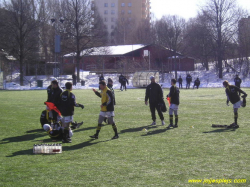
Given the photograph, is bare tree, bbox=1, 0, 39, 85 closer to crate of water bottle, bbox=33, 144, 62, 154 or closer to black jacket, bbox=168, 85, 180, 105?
black jacket, bbox=168, 85, 180, 105

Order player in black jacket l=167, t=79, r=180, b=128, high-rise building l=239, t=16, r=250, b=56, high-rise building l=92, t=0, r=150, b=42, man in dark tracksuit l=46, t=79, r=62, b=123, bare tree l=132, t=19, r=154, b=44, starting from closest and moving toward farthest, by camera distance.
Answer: man in dark tracksuit l=46, t=79, r=62, b=123, player in black jacket l=167, t=79, r=180, b=128, high-rise building l=239, t=16, r=250, b=56, bare tree l=132, t=19, r=154, b=44, high-rise building l=92, t=0, r=150, b=42

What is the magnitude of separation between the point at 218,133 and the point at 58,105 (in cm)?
543

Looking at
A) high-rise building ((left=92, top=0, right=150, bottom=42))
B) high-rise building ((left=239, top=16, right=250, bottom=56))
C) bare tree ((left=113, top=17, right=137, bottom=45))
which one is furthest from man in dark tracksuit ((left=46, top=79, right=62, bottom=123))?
high-rise building ((left=92, top=0, right=150, bottom=42))

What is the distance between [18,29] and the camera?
51.2m

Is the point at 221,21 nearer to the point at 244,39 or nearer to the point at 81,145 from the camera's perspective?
the point at 244,39

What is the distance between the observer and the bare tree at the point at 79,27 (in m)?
54.2

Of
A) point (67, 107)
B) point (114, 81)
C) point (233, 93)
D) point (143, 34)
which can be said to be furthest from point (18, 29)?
point (143, 34)

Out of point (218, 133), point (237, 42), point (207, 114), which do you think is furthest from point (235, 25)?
point (218, 133)

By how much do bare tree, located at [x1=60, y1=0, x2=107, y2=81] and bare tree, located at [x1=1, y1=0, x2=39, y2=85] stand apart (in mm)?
5361

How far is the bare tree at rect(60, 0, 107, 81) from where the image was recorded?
→ 54156mm

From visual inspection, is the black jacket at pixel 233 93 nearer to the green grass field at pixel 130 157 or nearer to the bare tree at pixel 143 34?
the green grass field at pixel 130 157

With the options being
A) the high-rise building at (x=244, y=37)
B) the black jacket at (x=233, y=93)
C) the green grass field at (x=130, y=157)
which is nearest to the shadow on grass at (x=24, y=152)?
the green grass field at (x=130, y=157)

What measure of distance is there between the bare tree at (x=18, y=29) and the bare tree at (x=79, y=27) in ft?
17.6

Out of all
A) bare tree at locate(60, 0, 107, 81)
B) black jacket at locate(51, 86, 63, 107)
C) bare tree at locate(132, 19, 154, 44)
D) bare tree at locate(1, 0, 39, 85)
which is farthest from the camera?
bare tree at locate(132, 19, 154, 44)
